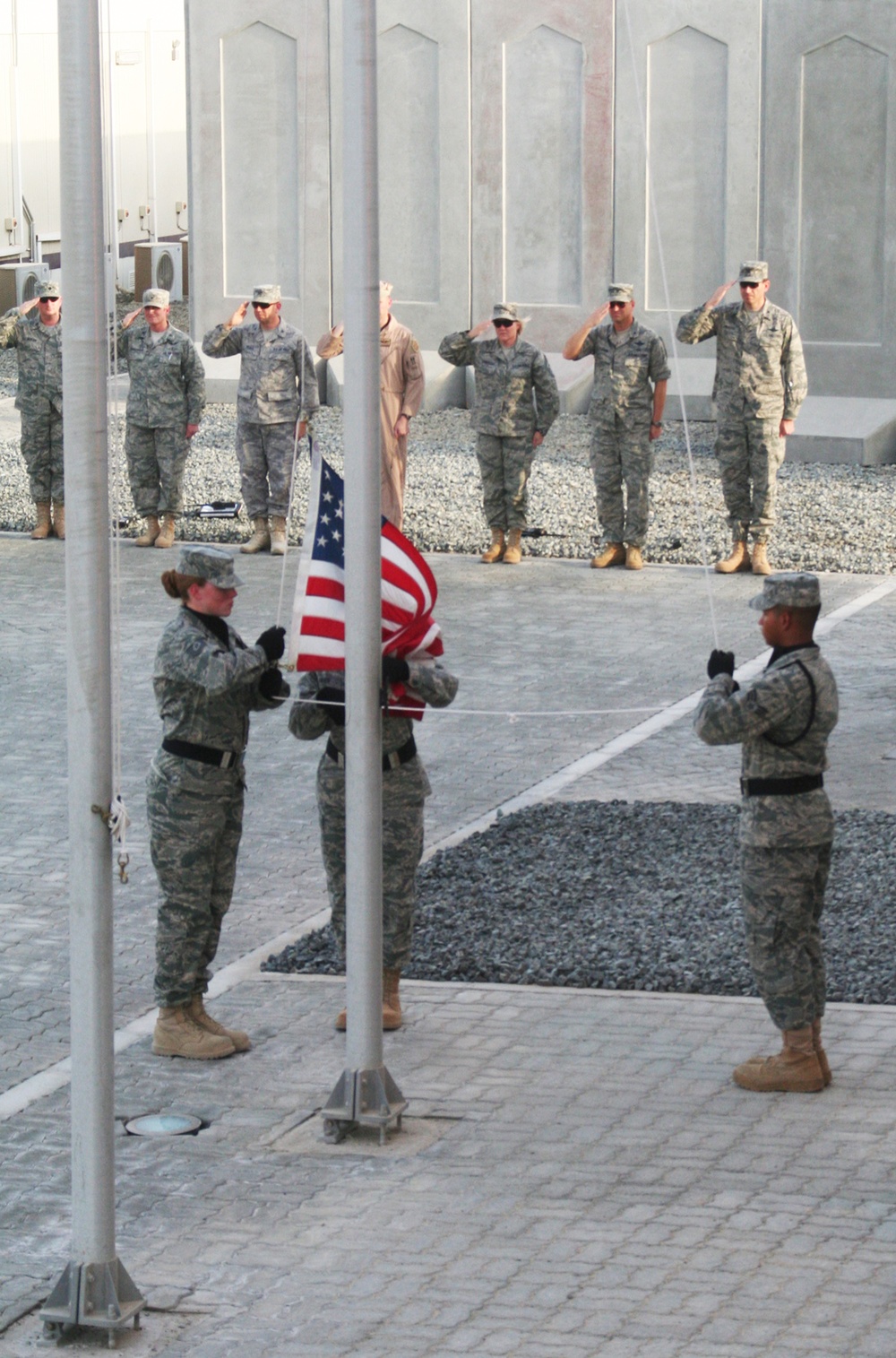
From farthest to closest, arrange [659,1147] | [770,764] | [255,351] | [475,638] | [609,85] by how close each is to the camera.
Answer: [609,85] < [255,351] < [475,638] < [770,764] < [659,1147]

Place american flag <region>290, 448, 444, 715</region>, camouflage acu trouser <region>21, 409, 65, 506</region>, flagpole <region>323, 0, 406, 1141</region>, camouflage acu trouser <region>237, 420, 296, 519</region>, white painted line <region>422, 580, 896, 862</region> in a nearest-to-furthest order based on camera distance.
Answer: flagpole <region>323, 0, 406, 1141</region> → american flag <region>290, 448, 444, 715</region> → white painted line <region>422, 580, 896, 862</region> → camouflage acu trouser <region>237, 420, 296, 519</region> → camouflage acu trouser <region>21, 409, 65, 506</region>

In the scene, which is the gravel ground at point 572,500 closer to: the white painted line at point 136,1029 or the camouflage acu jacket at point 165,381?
the camouflage acu jacket at point 165,381

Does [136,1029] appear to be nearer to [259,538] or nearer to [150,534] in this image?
[259,538]

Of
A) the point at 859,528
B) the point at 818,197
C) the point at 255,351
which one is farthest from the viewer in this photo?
the point at 818,197

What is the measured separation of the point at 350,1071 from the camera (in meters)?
7.00

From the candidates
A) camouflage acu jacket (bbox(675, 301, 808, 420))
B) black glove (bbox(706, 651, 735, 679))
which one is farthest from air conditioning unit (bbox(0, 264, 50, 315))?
black glove (bbox(706, 651, 735, 679))

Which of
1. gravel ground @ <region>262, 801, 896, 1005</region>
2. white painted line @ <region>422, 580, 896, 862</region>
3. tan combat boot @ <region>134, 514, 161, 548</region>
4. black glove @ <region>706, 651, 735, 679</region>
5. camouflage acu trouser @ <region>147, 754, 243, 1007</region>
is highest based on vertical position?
black glove @ <region>706, 651, 735, 679</region>

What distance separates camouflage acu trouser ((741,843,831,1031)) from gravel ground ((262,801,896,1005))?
98 cm

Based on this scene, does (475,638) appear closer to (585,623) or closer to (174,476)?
(585,623)

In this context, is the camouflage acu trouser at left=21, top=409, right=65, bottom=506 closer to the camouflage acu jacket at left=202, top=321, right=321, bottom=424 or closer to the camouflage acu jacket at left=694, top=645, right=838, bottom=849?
the camouflage acu jacket at left=202, top=321, right=321, bottom=424

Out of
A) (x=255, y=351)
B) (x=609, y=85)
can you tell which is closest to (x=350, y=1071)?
(x=255, y=351)

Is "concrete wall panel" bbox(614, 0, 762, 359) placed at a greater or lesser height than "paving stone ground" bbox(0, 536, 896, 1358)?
greater

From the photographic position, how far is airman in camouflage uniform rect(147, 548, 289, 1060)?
25.0ft

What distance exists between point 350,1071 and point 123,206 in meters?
36.2
